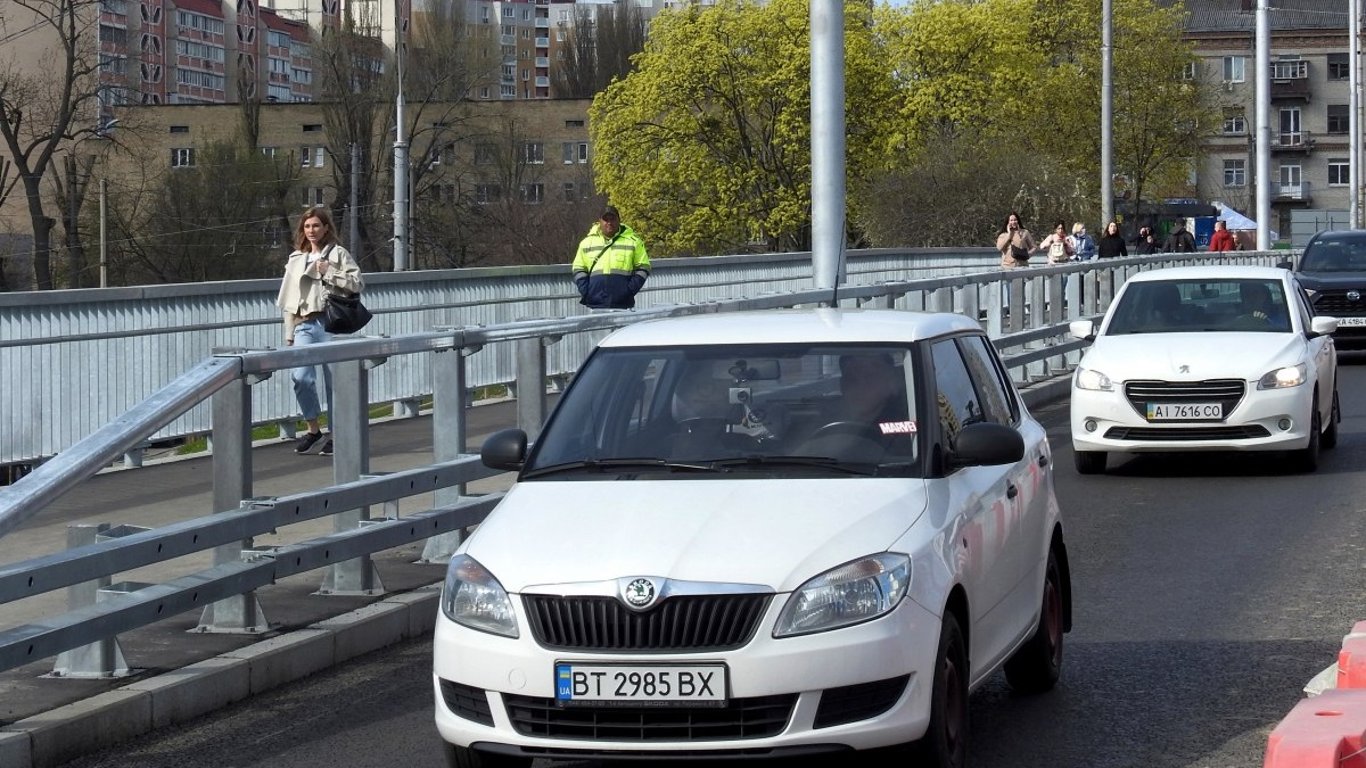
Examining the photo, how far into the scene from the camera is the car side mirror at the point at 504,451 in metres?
6.68

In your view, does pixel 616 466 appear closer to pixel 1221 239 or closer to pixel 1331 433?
pixel 1331 433

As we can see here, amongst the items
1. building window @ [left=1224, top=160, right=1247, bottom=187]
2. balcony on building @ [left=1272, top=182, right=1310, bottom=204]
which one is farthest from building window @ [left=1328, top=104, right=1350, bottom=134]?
building window @ [left=1224, top=160, right=1247, bottom=187]

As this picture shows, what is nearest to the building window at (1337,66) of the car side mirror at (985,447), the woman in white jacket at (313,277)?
the woman in white jacket at (313,277)

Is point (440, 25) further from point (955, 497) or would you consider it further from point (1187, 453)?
point (955, 497)

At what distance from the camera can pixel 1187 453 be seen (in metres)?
16.4

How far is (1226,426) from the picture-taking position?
1449 cm

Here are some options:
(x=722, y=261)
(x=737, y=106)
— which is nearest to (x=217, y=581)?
(x=722, y=261)

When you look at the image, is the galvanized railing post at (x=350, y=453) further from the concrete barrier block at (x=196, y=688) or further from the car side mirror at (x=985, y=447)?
the car side mirror at (x=985, y=447)

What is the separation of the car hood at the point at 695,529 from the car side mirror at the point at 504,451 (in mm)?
435

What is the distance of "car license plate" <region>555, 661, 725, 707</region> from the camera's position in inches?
213

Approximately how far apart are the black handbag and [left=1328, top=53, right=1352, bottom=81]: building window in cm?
12092

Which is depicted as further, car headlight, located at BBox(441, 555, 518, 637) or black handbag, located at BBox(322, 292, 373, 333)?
black handbag, located at BBox(322, 292, 373, 333)

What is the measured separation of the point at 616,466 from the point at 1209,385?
899 centimetres

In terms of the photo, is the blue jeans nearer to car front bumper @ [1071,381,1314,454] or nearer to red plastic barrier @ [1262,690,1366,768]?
red plastic barrier @ [1262,690,1366,768]
